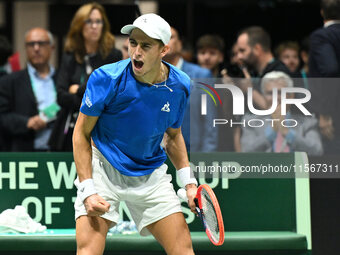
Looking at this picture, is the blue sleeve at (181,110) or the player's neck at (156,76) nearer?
the player's neck at (156,76)

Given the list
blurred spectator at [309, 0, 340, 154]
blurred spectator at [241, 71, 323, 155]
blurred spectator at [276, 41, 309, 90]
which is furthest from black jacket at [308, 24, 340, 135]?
blurred spectator at [276, 41, 309, 90]

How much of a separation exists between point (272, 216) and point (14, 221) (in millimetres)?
1943

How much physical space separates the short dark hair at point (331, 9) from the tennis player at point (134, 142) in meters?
2.16

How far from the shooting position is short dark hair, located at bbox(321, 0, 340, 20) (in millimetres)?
6117

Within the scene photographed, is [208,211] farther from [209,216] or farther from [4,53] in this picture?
[4,53]

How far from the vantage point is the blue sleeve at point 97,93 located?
4.17 metres

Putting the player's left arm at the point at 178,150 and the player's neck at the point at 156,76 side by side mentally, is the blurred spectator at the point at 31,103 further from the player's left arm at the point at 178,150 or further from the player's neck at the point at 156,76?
the player's neck at the point at 156,76

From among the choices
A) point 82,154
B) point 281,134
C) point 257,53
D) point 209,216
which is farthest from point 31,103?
point 209,216

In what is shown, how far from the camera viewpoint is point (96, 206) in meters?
4.10

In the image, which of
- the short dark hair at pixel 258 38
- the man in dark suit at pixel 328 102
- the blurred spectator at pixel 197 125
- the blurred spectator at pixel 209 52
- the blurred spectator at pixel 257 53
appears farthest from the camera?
the blurred spectator at pixel 209 52

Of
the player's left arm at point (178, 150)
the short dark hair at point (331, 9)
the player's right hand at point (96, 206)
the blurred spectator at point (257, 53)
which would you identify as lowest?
the player's right hand at point (96, 206)

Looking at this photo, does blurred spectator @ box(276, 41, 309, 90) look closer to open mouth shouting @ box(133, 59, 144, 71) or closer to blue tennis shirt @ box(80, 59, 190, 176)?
blue tennis shirt @ box(80, 59, 190, 176)

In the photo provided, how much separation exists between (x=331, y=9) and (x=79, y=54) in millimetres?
2127

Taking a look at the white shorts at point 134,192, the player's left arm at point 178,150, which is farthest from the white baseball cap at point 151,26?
the white shorts at point 134,192
